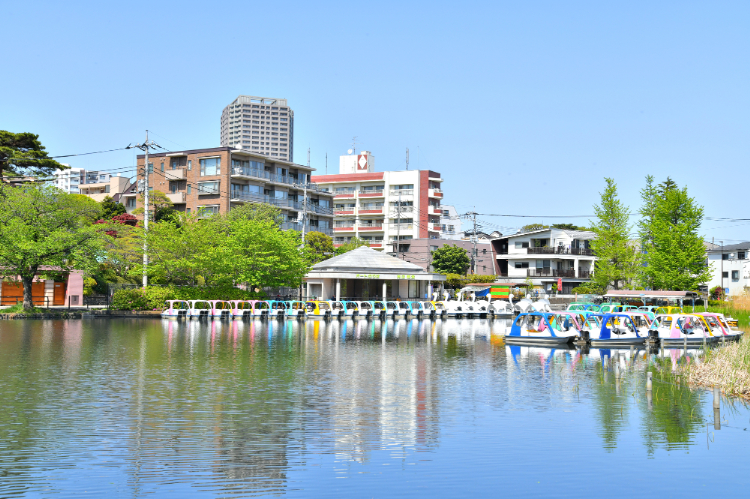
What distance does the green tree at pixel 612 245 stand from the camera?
68.4m

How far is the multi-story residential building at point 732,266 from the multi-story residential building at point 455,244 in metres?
27.4

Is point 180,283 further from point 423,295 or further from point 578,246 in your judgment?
point 578,246

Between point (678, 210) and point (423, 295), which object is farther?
point (423, 295)

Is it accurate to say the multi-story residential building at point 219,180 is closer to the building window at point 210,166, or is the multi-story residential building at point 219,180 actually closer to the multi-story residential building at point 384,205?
the building window at point 210,166

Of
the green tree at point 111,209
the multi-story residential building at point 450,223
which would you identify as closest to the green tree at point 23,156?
the green tree at point 111,209

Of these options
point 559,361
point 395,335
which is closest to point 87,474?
point 559,361

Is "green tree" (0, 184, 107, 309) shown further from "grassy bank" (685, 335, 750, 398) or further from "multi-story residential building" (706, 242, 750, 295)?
"multi-story residential building" (706, 242, 750, 295)

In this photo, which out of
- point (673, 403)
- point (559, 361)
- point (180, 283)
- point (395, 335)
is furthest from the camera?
point (180, 283)

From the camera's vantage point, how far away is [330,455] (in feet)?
42.2

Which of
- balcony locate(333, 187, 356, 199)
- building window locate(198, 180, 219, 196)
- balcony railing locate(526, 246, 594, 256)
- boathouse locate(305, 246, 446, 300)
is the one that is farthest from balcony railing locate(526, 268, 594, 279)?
building window locate(198, 180, 219, 196)

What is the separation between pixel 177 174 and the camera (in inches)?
3342

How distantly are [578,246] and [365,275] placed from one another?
38.5 m

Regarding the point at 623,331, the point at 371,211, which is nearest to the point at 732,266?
the point at 371,211

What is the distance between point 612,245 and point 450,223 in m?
61.1
